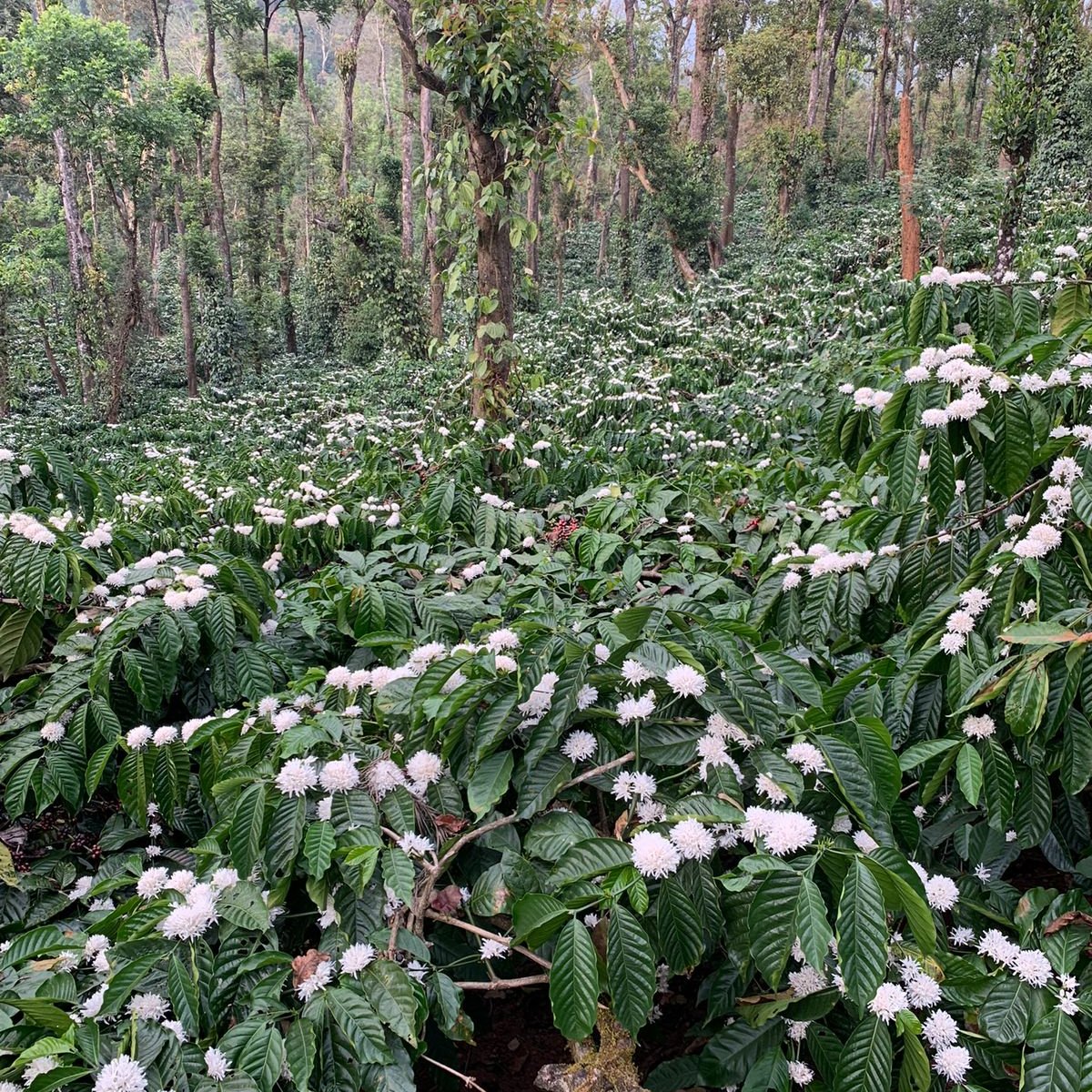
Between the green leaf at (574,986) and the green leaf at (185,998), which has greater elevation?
the green leaf at (574,986)

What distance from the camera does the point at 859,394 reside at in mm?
1787

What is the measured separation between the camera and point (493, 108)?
4.14 metres

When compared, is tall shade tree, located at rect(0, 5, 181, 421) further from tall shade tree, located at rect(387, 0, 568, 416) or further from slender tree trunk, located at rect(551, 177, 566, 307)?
tall shade tree, located at rect(387, 0, 568, 416)

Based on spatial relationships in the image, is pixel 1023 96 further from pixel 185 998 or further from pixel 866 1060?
pixel 185 998

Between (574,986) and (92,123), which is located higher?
(92,123)

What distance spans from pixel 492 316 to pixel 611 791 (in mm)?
3716

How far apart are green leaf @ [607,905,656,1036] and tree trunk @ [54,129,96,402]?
14.5 m

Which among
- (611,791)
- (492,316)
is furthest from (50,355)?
(611,791)

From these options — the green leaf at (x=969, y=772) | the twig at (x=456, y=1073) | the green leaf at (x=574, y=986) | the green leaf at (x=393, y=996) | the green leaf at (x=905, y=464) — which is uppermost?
the green leaf at (x=905, y=464)

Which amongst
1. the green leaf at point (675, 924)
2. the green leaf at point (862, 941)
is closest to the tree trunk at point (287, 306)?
the green leaf at point (675, 924)

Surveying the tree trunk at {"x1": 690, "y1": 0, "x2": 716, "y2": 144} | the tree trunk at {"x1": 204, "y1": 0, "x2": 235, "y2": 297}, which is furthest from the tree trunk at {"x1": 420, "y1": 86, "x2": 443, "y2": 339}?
the tree trunk at {"x1": 690, "y1": 0, "x2": 716, "y2": 144}

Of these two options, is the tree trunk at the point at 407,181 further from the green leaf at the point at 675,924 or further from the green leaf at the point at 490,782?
the green leaf at the point at 675,924

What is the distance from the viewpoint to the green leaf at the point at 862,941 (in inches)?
34.2

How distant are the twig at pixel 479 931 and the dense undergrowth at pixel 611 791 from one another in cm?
1
